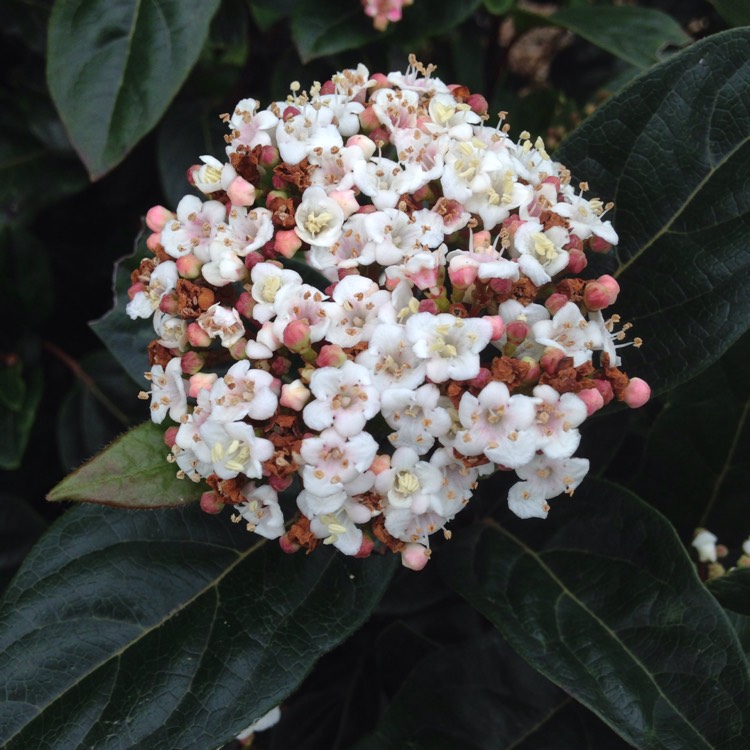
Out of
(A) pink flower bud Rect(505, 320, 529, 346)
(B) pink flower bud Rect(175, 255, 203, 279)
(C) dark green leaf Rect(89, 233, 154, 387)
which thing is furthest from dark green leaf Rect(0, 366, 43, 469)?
(A) pink flower bud Rect(505, 320, 529, 346)

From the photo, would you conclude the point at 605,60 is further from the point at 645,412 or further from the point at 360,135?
the point at 360,135

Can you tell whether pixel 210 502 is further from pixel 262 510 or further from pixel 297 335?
pixel 297 335

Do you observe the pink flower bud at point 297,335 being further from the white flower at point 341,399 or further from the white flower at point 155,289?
the white flower at point 155,289

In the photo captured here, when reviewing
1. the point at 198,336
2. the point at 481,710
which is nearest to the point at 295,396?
the point at 198,336

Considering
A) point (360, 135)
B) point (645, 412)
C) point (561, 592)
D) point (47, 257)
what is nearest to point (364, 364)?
point (360, 135)

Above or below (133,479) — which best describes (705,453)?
below

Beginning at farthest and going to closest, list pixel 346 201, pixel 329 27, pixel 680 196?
pixel 329 27
pixel 680 196
pixel 346 201

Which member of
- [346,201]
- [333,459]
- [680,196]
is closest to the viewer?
[333,459]
